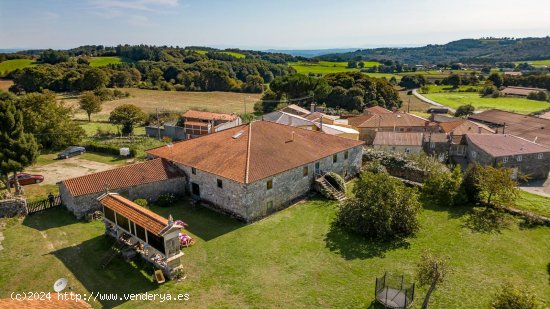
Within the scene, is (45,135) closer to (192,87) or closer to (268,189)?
(268,189)

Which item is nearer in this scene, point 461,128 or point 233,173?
point 233,173

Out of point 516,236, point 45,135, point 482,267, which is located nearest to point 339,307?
point 482,267

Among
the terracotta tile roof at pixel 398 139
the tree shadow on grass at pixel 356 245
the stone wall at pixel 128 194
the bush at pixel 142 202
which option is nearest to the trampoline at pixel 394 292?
the tree shadow on grass at pixel 356 245

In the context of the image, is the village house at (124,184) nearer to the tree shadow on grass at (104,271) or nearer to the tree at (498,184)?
the tree shadow on grass at (104,271)

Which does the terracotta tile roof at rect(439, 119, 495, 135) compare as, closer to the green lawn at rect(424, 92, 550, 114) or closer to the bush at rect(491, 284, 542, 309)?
the bush at rect(491, 284, 542, 309)

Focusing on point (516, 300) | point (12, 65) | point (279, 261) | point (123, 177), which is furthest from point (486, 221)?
point (12, 65)

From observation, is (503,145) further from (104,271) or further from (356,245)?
(104,271)
